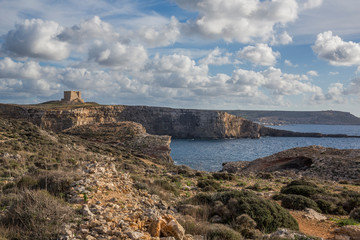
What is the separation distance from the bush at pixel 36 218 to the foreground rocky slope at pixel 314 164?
27904mm

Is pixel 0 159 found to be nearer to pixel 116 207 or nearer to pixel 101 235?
pixel 116 207

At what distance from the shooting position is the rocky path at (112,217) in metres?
4.88

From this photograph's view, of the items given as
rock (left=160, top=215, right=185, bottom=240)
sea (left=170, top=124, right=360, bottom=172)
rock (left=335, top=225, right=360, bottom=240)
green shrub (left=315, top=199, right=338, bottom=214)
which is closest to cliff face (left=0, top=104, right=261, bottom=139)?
sea (left=170, top=124, right=360, bottom=172)

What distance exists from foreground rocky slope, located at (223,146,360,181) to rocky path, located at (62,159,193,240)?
2562 cm

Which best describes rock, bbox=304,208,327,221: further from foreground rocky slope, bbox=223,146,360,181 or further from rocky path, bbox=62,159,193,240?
foreground rocky slope, bbox=223,146,360,181

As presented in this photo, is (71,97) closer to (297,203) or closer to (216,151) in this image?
(216,151)

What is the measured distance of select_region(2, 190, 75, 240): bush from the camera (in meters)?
4.79

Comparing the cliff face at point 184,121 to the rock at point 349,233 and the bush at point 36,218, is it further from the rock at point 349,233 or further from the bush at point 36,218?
the rock at point 349,233

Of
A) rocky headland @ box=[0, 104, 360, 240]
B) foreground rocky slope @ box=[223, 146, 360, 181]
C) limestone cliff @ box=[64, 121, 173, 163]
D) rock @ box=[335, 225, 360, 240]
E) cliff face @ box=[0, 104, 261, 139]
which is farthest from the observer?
cliff face @ box=[0, 104, 261, 139]

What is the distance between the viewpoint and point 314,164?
3109cm

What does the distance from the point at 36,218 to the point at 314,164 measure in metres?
32.2

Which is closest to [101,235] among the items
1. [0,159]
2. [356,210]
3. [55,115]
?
[356,210]

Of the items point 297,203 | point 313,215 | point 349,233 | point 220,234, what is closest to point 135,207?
point 220,234

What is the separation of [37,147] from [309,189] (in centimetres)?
1913
